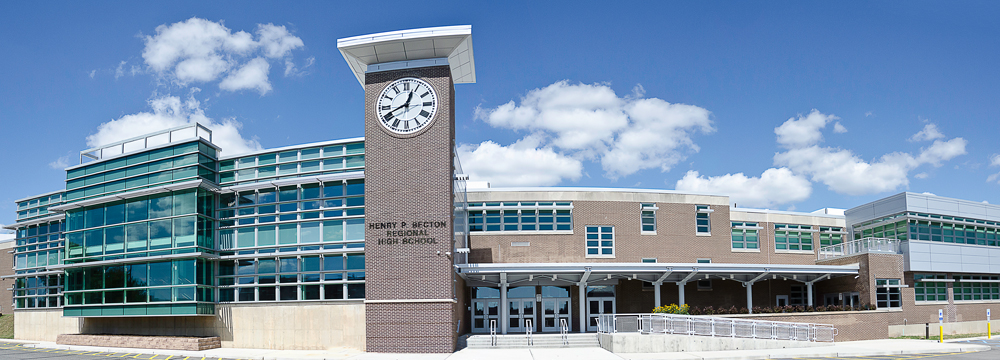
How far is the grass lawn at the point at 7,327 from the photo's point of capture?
36688mm

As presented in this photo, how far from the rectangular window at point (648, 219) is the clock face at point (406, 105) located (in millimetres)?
13135

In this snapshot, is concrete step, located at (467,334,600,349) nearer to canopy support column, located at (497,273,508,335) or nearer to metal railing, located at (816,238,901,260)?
canopy support column, located at (497,273,508,335)

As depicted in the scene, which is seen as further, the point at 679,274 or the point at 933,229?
the point at 933,229

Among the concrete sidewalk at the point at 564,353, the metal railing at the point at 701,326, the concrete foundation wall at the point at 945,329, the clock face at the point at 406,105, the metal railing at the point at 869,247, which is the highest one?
the clock face at the point at 406,105

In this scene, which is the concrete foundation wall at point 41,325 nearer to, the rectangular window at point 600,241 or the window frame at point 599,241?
the window frame at point 599,241

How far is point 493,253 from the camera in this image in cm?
3247

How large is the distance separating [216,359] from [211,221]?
7.03 m

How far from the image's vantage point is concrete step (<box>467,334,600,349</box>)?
2605 cm

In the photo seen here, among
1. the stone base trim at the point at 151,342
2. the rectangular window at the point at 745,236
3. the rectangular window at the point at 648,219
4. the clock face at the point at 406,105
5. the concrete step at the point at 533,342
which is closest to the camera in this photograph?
the clock face at the point at 406,105

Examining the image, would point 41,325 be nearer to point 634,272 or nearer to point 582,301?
point 582,301

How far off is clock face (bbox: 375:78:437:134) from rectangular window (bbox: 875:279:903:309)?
22028mm

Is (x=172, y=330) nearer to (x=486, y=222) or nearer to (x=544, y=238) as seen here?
(x=486, y=222)

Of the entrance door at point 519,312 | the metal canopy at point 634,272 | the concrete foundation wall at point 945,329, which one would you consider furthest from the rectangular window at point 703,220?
the entrance door at point 519,312

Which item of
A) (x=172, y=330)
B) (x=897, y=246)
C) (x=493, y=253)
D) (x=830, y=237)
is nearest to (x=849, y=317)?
(x=897, y=246)
